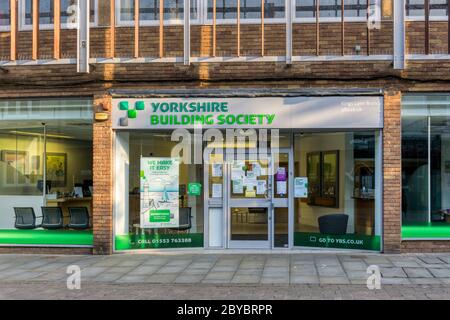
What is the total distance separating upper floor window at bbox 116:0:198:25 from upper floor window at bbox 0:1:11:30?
2.45 m

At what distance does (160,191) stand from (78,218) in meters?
1.90

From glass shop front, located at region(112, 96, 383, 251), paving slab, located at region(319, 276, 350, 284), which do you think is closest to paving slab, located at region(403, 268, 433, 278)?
paving slab, located at region(319, 276, 350, 284)

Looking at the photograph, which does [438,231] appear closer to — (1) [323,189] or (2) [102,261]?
(1) [323,189]

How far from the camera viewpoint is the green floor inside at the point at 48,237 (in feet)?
33.1

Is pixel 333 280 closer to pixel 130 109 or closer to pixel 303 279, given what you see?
pixel 303 279

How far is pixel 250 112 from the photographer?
9742 millimetres

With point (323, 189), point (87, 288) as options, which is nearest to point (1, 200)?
point (87, 288)

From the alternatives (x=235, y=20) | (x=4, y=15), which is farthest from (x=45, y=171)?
(x=235, y=20)

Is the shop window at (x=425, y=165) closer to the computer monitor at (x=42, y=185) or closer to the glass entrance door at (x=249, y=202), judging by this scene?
the glass entrance door at (x=249, y=202)

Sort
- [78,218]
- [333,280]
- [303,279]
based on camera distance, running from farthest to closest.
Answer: [78,218], [303,279], [333,280]

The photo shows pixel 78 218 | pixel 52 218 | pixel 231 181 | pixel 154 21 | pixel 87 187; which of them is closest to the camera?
pixel 154 21

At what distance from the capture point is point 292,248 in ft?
33.0

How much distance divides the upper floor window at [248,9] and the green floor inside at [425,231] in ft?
16.5

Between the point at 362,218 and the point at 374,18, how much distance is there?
4.09 m
